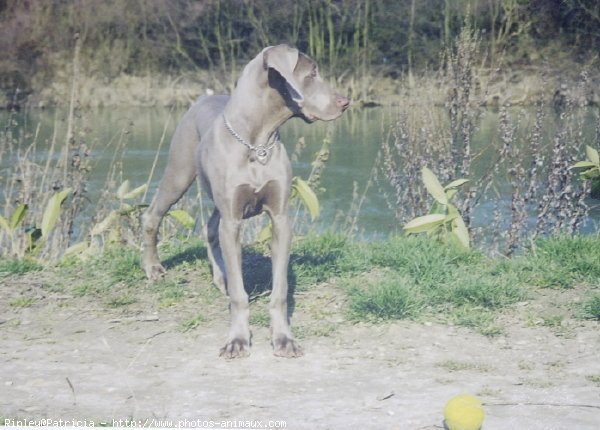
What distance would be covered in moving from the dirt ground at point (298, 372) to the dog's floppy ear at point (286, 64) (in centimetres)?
145

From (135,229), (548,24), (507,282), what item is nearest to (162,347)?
(507,282)

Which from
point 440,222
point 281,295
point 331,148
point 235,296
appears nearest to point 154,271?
point 235,296

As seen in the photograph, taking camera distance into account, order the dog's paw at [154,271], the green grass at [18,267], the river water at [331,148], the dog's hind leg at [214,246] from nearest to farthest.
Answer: the dog's hind leg at [214,246]
the dog's paw at [154,271]
the green grass at [18,267]
the river water at [331,148]

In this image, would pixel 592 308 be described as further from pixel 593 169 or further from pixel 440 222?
pixel 593 169

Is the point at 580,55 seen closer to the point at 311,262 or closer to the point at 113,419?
the point at 311,262

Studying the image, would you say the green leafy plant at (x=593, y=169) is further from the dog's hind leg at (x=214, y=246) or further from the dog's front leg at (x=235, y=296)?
the dog's front leg at (x=235, y=296)

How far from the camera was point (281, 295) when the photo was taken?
509 centimetres

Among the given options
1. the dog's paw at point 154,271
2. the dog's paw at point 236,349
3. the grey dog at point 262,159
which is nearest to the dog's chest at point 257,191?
the grey dog at point 262,159

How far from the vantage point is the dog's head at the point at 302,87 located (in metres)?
4.92

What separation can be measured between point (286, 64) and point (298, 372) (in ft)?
5.56

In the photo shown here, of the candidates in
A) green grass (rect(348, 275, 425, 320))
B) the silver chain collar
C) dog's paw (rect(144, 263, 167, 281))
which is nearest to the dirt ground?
green grass (rect(348, 275, 425, 320))

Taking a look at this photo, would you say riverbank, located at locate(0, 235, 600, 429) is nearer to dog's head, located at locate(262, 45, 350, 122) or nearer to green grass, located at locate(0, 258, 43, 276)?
green grass, located at locate(0, 258, 43, 276)

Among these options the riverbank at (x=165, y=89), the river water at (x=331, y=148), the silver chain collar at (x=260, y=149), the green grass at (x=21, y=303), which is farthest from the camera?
the riverbank at (x=165, y=89)

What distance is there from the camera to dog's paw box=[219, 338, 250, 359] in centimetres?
487
